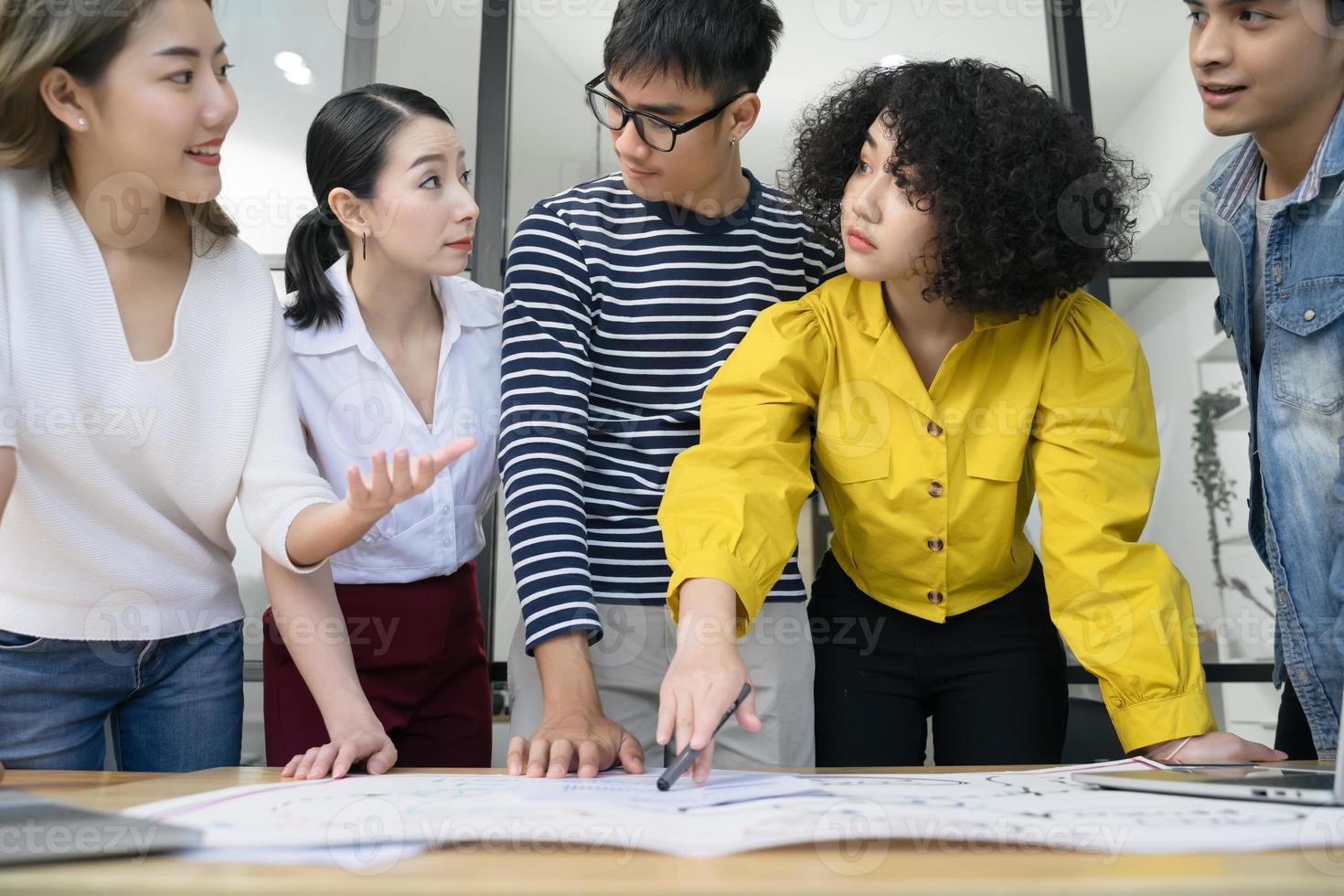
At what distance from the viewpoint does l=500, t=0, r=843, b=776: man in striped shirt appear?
134cm

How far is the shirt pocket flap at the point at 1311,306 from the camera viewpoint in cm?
119

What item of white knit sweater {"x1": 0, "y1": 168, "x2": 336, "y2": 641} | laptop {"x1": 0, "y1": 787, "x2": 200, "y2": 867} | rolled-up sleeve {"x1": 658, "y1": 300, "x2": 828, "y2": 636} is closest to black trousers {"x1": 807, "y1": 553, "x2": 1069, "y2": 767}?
rolled-up sleeve {"x1": 658, "y1": 300, "x2": 828, "y2": 636}

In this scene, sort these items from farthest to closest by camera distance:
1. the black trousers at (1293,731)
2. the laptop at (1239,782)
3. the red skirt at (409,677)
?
the red skirt at (409,677), the black trousers at (1293,731), the laptop at (1239,782)

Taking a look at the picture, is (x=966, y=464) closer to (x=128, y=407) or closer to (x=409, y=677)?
(x=409, y=677)

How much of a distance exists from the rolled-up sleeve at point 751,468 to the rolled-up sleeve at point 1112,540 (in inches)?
11.0

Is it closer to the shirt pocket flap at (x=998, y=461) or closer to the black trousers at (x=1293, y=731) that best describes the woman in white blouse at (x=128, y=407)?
the shirt pocket flap at (x=998, y=461)

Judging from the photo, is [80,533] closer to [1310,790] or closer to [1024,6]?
[1310,790]

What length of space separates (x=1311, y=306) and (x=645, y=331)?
0.78 meters

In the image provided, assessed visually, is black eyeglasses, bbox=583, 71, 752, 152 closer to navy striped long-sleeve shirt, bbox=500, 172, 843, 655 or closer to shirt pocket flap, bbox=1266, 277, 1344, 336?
navy striped long-sleeve shirt, bbox=500, 172, 843, 655

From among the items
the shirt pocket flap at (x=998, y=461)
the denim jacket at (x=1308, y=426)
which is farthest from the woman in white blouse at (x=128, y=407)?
the denim jacket at (x=1308, y=426)

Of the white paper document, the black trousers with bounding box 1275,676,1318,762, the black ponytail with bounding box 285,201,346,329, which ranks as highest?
the black ponytail with bounding box 285,201,346,329

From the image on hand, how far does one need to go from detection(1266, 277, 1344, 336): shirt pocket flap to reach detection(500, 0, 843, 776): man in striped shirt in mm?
559

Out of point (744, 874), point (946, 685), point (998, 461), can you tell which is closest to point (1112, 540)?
point (998, 461)

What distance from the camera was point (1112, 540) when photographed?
1149mm
